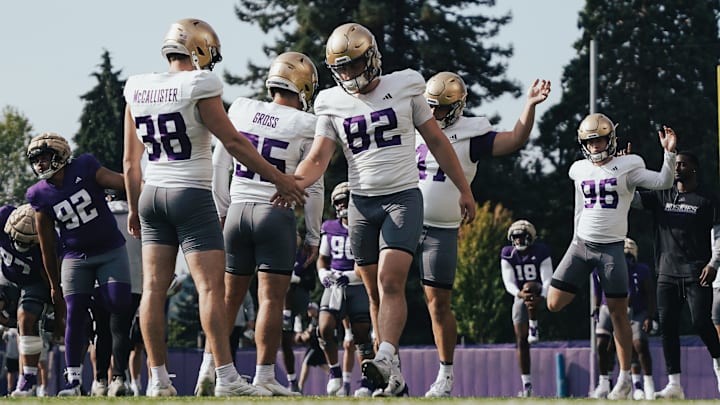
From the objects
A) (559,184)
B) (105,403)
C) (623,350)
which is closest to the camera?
(105,403)

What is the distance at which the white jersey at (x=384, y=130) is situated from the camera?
8.78 m

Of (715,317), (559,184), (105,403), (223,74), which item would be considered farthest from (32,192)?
(559,184)

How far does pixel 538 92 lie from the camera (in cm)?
962

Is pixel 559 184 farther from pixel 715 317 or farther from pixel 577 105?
pixel 715 317

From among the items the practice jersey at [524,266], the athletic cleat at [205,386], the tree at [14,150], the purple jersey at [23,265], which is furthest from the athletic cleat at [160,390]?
the tree at [14,150]

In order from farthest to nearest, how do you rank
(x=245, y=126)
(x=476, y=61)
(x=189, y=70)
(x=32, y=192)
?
(x=476, y=61) < (x=32, y=192) < (x=245, y=126) < (x=189, y=70)

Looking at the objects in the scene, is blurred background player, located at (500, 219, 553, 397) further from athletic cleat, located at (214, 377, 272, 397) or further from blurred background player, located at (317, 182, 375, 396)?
athletic cleat, located at (214, 377, 272, 397)

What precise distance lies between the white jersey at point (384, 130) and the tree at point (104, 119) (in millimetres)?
48421

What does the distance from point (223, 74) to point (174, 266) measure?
121 ft

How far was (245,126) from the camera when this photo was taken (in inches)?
381

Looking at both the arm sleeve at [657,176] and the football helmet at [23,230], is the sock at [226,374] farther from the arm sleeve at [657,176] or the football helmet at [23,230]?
the football helmet at [23,230]

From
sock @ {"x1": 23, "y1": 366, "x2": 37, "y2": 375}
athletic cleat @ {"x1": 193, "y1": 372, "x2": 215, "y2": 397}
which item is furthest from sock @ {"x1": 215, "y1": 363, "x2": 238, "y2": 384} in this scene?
sock @ {"x1": 23, "y1": 366, "x2": 37, "y2": 375}

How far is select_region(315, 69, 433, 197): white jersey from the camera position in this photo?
28.8 ft

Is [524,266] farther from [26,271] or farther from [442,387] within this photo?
[442,387]
